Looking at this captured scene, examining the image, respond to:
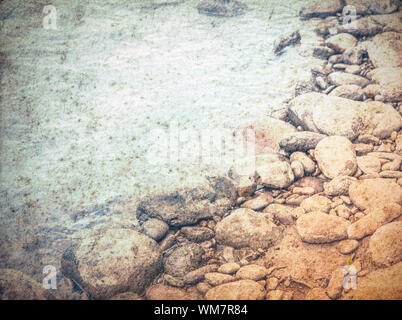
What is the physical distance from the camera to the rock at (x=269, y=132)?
2562 millimetres

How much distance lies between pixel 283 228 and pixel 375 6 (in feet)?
11.1

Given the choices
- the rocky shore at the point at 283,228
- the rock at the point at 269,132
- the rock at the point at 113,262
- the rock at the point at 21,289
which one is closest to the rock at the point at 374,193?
the rocky shore at the point at 283,228

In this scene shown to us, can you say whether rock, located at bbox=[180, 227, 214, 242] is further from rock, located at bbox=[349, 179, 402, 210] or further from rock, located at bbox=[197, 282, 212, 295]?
rock, located at bbox=[349, 179, 402, 210]

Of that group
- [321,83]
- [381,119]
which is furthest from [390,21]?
[381,119]

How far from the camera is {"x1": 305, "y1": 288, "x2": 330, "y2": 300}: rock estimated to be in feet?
5.66

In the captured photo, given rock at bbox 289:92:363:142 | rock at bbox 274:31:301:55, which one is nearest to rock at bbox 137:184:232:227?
rock at bbox 289:92:363:142

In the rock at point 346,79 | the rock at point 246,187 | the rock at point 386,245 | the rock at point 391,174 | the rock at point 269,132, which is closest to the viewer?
the rock at point 386,245

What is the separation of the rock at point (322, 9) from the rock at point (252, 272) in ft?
11.2

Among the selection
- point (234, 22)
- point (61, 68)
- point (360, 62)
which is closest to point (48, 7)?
point (61, 68)

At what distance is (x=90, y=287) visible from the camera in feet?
6.21

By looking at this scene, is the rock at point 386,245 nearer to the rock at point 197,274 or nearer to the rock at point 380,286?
the rock at point 380,286

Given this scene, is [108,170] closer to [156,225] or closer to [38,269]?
[156,225]

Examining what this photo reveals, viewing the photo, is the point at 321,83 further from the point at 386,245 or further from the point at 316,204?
the point at 386,245

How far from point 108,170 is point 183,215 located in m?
0.93
